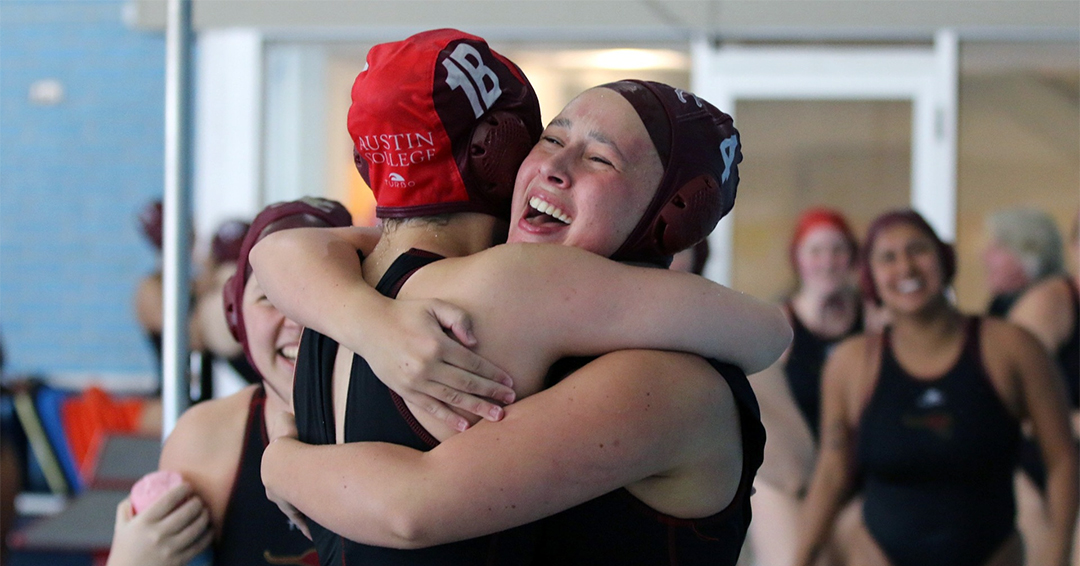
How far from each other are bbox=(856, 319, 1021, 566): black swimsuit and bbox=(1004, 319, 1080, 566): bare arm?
102 mm

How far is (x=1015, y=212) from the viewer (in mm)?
5910

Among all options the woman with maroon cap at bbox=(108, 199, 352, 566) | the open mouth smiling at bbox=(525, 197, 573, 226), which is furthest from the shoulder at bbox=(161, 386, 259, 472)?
the open mouth smiling at bbox=(525, 197, 573, 226)

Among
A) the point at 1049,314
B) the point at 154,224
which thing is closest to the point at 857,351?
the point at 1049,314

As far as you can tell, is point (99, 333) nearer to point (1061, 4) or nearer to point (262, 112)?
point (262, 112)

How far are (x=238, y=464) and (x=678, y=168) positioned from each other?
3.80ft

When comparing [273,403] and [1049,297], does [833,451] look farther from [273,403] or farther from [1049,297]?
[273,403]

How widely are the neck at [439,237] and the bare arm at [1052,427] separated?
2.75 meters

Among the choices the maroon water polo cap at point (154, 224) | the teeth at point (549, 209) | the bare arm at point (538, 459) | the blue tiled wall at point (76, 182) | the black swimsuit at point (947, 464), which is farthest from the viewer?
the blue tiled wall at point (76, 182)

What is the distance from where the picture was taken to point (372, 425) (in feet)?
3.99

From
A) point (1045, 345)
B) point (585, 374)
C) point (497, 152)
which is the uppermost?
point (497, 152)

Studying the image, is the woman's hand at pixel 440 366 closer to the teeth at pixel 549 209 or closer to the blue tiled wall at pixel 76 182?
the teeth at pixel 549 209

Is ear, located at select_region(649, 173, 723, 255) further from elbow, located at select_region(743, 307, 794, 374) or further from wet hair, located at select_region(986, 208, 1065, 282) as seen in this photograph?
wet hair, located at select_region(986, 208, 1065, 282)

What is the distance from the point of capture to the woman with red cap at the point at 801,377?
3977 mm

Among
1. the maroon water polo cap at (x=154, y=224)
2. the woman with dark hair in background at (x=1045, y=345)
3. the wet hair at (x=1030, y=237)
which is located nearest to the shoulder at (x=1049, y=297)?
the woman with dark hair in background at (x=1045, y=345)
